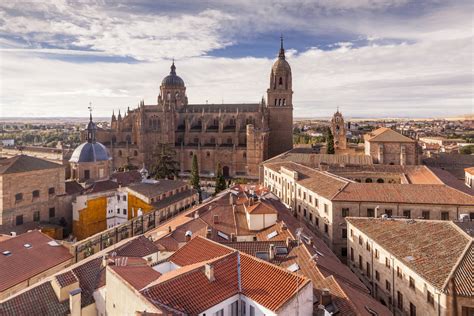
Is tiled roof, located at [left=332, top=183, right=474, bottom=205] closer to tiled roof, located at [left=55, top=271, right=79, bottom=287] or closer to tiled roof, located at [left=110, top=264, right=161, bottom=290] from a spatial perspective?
tiled roof, located at [left=110, top=264, right=161, bottom=290]

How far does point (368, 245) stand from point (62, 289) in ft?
60.0

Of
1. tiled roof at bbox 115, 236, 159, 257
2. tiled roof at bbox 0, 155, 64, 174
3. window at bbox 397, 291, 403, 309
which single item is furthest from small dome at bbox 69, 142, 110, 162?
window at bbox 397, 291, 403, 309

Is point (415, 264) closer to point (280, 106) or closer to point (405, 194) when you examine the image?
point (405, 194)

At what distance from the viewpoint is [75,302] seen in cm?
1536

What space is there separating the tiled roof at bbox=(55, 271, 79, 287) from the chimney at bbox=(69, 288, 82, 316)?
108 cm

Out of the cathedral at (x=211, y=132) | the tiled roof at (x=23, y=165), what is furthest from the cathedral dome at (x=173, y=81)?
the tiled roof at (x=23, y=165)

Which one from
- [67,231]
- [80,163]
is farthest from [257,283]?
[80,163]

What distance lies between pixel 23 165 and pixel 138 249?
2113cm

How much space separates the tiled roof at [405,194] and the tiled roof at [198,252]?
15293 mm

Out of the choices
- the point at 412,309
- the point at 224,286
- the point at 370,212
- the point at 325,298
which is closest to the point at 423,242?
the point at 412,309

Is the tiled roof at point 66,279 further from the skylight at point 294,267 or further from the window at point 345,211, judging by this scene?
the window at point 345,211

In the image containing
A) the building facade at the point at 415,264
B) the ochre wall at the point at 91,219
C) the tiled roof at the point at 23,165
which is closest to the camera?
the building facade at the point at 415,264

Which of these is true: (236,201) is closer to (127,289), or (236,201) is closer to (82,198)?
(82,198)

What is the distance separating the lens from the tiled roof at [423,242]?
59.4 feet
